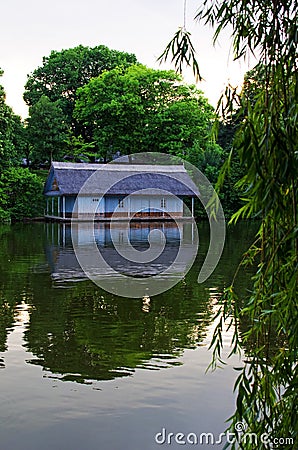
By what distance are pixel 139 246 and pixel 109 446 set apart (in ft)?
46.6

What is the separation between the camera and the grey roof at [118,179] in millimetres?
33656

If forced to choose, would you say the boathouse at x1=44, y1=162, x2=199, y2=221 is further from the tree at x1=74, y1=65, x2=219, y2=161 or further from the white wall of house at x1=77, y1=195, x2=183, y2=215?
the tree at x1=74, y1=65, x2=219, y2=161

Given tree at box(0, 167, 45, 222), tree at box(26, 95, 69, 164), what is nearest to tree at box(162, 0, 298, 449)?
tree at box(0, 167, 45, 222)

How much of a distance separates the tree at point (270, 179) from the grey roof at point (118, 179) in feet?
99.2

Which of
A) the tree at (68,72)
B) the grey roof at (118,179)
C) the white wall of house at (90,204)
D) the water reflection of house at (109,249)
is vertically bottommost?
the water reflection of house at (109,249)

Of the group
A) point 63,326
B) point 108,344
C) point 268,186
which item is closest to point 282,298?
point 268,186

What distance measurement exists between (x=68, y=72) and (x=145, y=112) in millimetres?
10299

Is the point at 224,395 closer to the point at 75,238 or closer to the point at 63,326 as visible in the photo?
the point at 63,326

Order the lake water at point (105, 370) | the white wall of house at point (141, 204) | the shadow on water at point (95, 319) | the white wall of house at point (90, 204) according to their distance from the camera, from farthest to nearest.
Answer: the white wall of house at point (141, 204) < the white wall of house at point (90, 204) < the shadow on water at point (95, 319) < the lake water at point (105, 370)

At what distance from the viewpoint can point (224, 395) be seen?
5629 millimetres

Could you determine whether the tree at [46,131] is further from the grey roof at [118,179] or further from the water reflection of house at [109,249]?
the water reflection of house at [109,249]

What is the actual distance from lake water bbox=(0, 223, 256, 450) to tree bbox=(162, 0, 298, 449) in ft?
7.82

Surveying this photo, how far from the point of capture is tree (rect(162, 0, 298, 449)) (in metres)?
2.27

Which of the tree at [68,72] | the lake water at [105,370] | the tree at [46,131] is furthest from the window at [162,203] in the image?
the lake water at [105,370]
